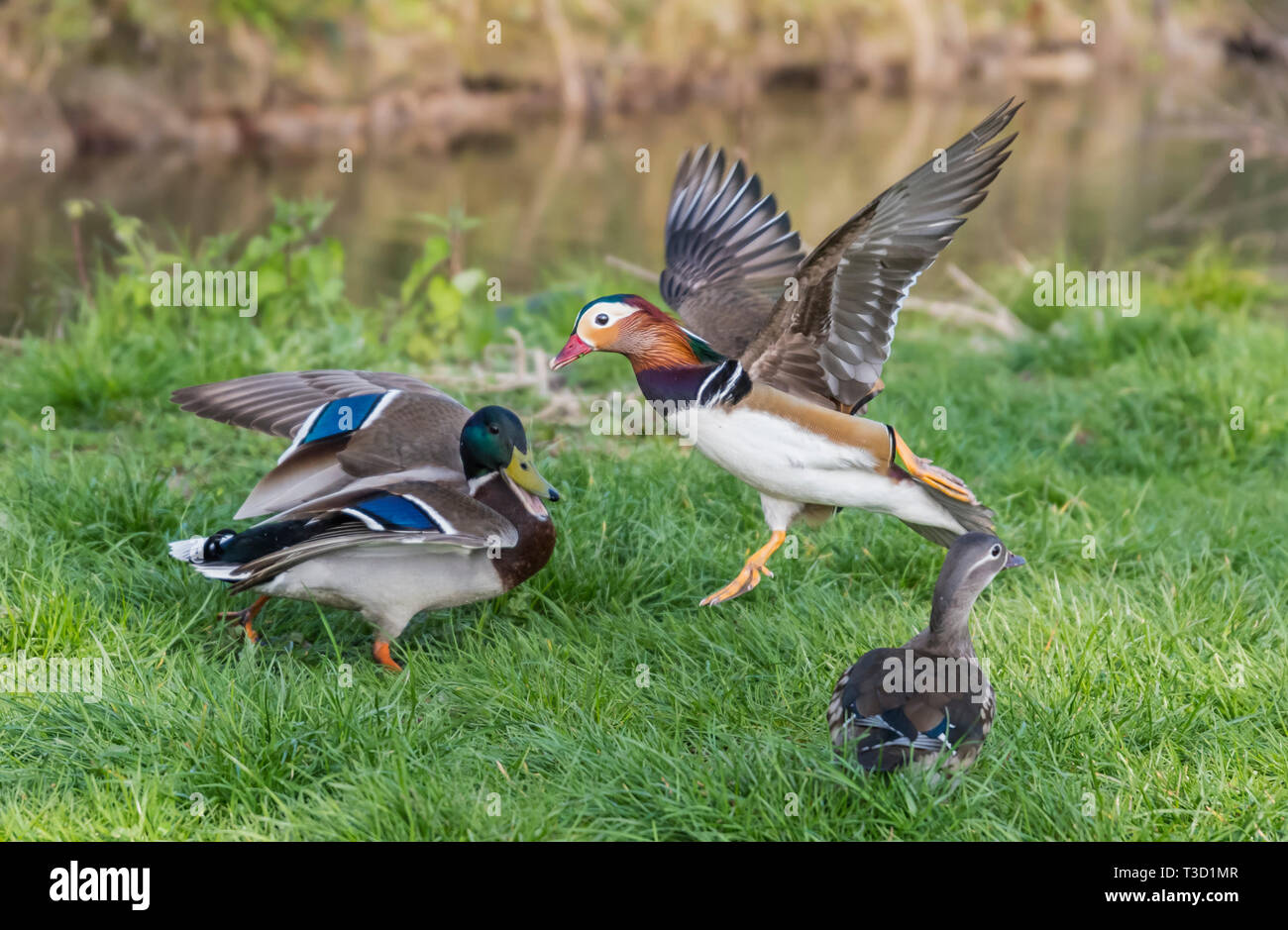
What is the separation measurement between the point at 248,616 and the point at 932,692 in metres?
1.88

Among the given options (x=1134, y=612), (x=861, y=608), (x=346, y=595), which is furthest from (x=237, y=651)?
(x=1134, y=612)

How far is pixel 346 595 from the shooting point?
3291 millimetres

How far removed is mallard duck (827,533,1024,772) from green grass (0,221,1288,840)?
0.24 feet

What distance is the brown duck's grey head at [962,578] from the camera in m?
2.78

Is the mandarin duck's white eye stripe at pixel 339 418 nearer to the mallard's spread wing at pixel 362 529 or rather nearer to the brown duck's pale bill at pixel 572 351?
the mallard's spread wing at pixel 362 529

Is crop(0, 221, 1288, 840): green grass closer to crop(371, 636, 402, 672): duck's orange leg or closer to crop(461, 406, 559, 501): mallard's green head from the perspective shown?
crop(371, 636, 402, 672): duck's orange leg

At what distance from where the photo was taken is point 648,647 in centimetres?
353

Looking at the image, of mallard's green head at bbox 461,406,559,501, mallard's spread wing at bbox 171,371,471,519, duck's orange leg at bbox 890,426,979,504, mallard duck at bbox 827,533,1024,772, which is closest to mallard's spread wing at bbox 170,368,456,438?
mallard's spread wing at bbox 171,371,471,519

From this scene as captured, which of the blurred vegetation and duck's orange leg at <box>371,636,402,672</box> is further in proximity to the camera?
the blurred vegetation

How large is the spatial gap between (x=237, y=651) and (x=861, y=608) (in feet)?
5.65

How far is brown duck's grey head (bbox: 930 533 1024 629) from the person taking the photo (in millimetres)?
2777

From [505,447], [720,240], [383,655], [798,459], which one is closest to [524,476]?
[505,447]

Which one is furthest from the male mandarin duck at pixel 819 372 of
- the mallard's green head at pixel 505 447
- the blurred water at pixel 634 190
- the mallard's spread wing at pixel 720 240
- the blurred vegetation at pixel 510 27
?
the blurred vegetation at pixel 510 27

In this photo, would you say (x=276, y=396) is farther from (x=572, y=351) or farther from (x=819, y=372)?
(x=819, y=372)
